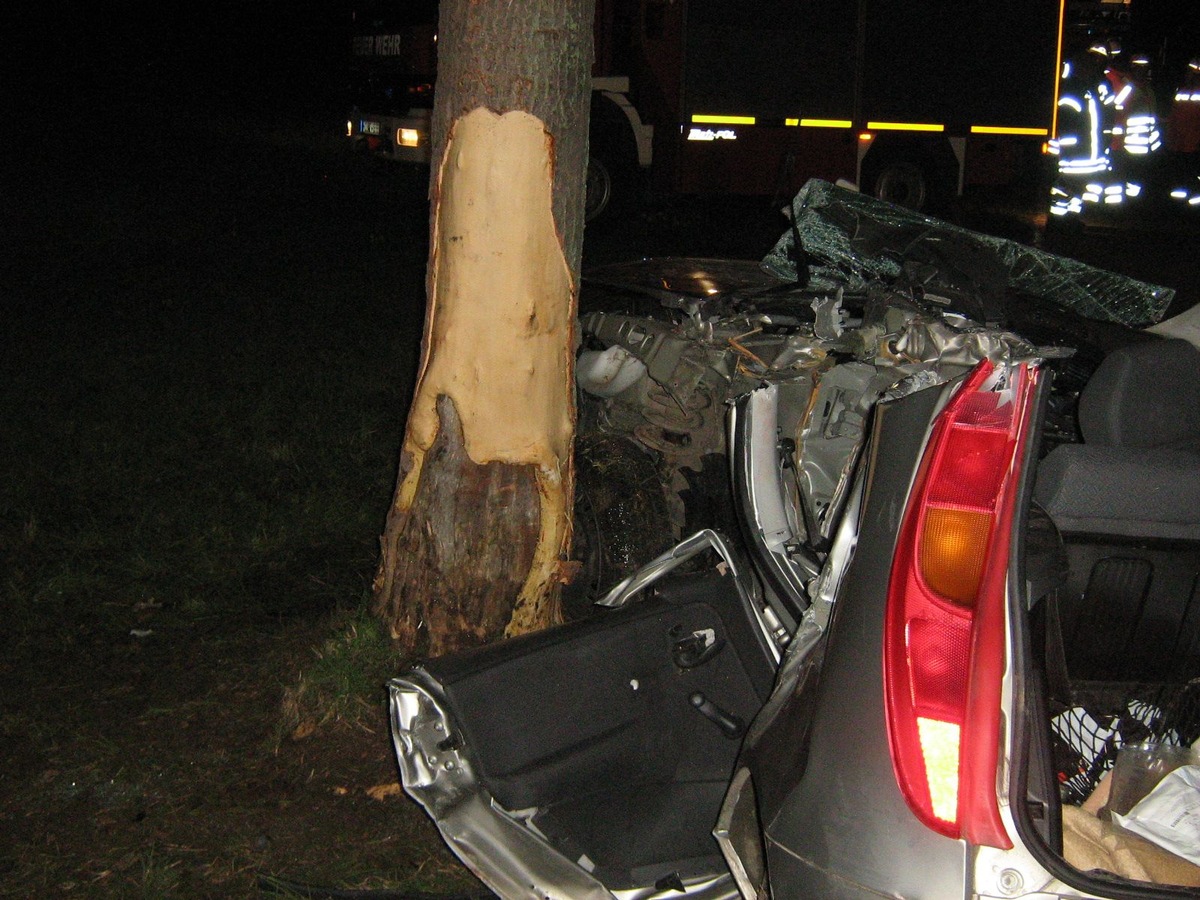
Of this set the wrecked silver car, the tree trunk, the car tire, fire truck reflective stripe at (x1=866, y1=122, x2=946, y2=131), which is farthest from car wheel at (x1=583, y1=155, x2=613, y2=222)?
the tree trunk

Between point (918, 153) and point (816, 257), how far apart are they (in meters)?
8.77

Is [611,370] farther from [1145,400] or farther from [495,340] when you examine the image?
[1145,400]

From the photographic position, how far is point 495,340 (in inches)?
124

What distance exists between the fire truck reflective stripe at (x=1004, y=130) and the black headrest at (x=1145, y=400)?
10713 mm

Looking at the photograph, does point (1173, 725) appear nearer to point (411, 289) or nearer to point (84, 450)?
point (84, 450)

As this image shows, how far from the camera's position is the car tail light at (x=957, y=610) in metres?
1.70

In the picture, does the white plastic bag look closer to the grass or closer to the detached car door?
the detached car door

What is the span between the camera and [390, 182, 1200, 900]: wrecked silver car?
5.69ft

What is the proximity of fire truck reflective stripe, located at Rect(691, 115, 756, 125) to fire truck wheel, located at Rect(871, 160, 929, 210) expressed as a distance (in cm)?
190

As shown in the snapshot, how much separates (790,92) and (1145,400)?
9.57 metres

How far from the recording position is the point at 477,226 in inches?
121

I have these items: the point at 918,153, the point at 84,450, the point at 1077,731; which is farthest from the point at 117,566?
the point at 918,153

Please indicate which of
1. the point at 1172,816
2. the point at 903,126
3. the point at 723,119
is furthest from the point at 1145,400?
the point at 903,126

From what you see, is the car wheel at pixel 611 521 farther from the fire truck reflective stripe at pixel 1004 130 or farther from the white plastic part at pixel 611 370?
the fire truck reflective stripe at pixel 1004 130
